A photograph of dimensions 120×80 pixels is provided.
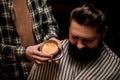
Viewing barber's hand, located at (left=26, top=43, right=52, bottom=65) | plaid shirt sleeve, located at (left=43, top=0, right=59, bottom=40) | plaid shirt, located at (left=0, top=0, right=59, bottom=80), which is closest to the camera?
barber's hand, located at (left=26, top=43, right=52, bottom=65)

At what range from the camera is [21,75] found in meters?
2.92

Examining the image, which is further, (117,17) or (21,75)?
(117,17)

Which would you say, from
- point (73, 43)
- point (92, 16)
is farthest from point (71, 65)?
point (92, 16)

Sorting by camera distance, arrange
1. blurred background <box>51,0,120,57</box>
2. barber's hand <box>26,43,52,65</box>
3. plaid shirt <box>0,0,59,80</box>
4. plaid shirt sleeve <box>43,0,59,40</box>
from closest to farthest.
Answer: barber's hand <box>26,43,52,65</box>, plaid shirt <box>0,0,59,80</box>, plaid shirt sleeve <box>43,0,59,40</box>, blurred background <box>51,0,120,57</box>

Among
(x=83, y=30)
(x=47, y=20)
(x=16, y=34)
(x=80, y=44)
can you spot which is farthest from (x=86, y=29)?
(x=16, y=34)

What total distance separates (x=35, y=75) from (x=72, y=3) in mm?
2069

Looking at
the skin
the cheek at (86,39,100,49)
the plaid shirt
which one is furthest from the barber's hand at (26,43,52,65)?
the cheek at (86,39,100,49)

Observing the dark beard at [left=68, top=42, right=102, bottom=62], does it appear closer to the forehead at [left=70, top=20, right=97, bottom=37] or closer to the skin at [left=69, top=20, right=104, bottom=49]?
the skin at [left=69, top=20, right=104, bottom=49]

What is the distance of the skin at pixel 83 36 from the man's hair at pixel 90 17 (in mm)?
40

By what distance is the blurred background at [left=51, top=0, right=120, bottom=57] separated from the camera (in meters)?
4.07

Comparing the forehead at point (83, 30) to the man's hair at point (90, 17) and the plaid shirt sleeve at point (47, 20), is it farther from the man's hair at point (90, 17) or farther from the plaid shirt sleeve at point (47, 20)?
the plaid shirt sleeve at point (47, 20)

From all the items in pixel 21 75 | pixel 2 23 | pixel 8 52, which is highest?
pixel 2 23

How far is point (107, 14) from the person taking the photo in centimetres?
401

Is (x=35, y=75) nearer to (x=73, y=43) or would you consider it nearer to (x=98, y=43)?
(x=73, y=43)
